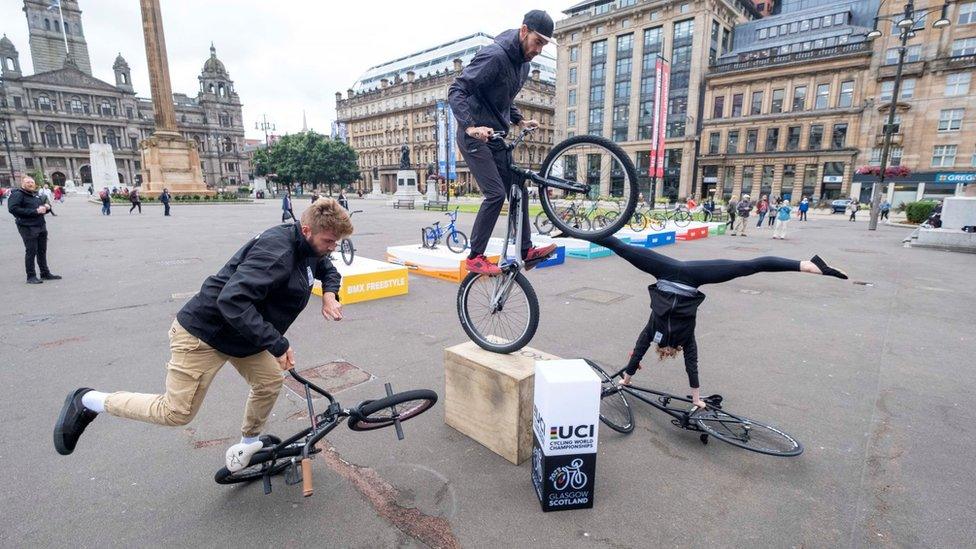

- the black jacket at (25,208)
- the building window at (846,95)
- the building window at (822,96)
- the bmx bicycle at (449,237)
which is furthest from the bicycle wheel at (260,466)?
the building window at (822,96)

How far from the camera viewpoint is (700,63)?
57281 millimetres

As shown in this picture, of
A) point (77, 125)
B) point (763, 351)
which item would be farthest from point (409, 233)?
point (77, 125)

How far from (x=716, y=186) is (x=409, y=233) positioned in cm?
5118

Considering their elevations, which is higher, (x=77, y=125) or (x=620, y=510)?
(x=77, y=125)

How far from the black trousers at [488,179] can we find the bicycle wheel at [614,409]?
1.71 metres

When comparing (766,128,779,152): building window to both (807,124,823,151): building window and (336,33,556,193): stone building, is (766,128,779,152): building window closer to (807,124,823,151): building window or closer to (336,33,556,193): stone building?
(807,124,823,151): building window

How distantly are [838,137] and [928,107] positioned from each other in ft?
24.0

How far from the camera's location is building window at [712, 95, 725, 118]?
5678cm

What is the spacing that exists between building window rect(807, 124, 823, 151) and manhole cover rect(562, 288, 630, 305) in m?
56.6

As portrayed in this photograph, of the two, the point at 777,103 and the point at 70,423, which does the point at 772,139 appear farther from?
the point at 70,423

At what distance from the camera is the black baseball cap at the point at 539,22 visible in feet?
11.6

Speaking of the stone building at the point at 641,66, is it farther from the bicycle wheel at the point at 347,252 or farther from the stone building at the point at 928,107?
the bicycle wheel at the point at 347,252

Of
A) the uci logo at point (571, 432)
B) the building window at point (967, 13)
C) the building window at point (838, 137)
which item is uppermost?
the building window at point (967, 13)

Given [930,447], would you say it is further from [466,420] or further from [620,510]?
[466,420]
